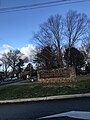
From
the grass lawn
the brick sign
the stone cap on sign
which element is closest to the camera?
the grass lawn

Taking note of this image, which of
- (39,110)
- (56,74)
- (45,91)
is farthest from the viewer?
(56,74)

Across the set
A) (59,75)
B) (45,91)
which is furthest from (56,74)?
(45,91)

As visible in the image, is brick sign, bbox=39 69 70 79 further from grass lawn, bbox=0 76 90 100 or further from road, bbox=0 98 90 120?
road, bbox=0 98 90 120

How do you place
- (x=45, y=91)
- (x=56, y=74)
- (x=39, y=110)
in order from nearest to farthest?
(x=39, y=110) < (x=45, y=91) < (x=56, y=74)

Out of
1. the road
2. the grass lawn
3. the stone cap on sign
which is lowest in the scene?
the road

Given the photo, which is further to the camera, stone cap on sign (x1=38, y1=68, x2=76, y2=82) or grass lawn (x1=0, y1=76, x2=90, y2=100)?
stone cap on sign (x1=38, y1=68, x2=76, y2=82)

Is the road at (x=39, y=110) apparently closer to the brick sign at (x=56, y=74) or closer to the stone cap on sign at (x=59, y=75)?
the stone cap on sign at (x=59, y=75)

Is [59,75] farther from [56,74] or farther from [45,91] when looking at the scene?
[45,91]

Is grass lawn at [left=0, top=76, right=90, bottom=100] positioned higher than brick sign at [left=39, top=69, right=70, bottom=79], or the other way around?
brick sign at [left=39, top=69, right=70, bottom=79]

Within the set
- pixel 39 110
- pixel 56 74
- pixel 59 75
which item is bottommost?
pixel 39 110

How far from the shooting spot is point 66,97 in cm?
1933

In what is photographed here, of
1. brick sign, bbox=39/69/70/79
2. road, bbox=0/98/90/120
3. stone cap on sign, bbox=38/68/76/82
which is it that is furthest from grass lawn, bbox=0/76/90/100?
brick sign, bbox=39/69/70/79

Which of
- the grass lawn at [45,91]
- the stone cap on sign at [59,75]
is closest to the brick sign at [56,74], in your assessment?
the stone cap on sign at [59,75]

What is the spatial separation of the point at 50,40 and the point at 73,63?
1491 centimetres
